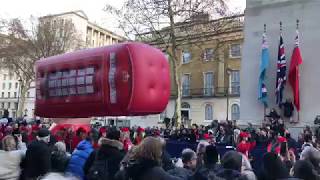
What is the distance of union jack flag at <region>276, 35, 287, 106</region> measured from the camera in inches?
878

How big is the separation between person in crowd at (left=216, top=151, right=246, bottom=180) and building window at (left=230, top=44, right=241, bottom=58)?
4346 centimetres

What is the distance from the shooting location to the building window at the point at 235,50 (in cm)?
4904

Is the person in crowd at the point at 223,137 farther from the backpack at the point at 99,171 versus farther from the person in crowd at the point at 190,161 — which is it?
the backpack at the point at 99,171

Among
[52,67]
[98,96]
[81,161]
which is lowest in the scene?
[81,161]

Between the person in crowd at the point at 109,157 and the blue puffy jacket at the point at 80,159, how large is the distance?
0.67 m

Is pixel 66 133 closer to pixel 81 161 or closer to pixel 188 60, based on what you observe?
pixel 81 161

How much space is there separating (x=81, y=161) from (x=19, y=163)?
220cm

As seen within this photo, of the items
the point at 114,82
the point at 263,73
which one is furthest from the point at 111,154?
the point at 263,73

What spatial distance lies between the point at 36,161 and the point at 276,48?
19582 mm

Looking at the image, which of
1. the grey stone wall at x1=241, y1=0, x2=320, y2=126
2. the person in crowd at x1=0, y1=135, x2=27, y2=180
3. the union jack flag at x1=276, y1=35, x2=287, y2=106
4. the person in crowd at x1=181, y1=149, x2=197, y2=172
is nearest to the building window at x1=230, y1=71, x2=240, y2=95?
the grey stone wall at x1=241, y1=0, x2=320, y2=126

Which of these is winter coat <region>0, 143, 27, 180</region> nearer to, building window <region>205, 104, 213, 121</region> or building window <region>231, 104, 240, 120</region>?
building window <region>231, 104, 240, 120</region>

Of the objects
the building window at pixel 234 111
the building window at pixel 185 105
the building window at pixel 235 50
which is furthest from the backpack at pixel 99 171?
the building window at pixel 185 105

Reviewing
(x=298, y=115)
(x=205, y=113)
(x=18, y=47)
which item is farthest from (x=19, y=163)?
(x=205, y=113)

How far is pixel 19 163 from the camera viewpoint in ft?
16.8
